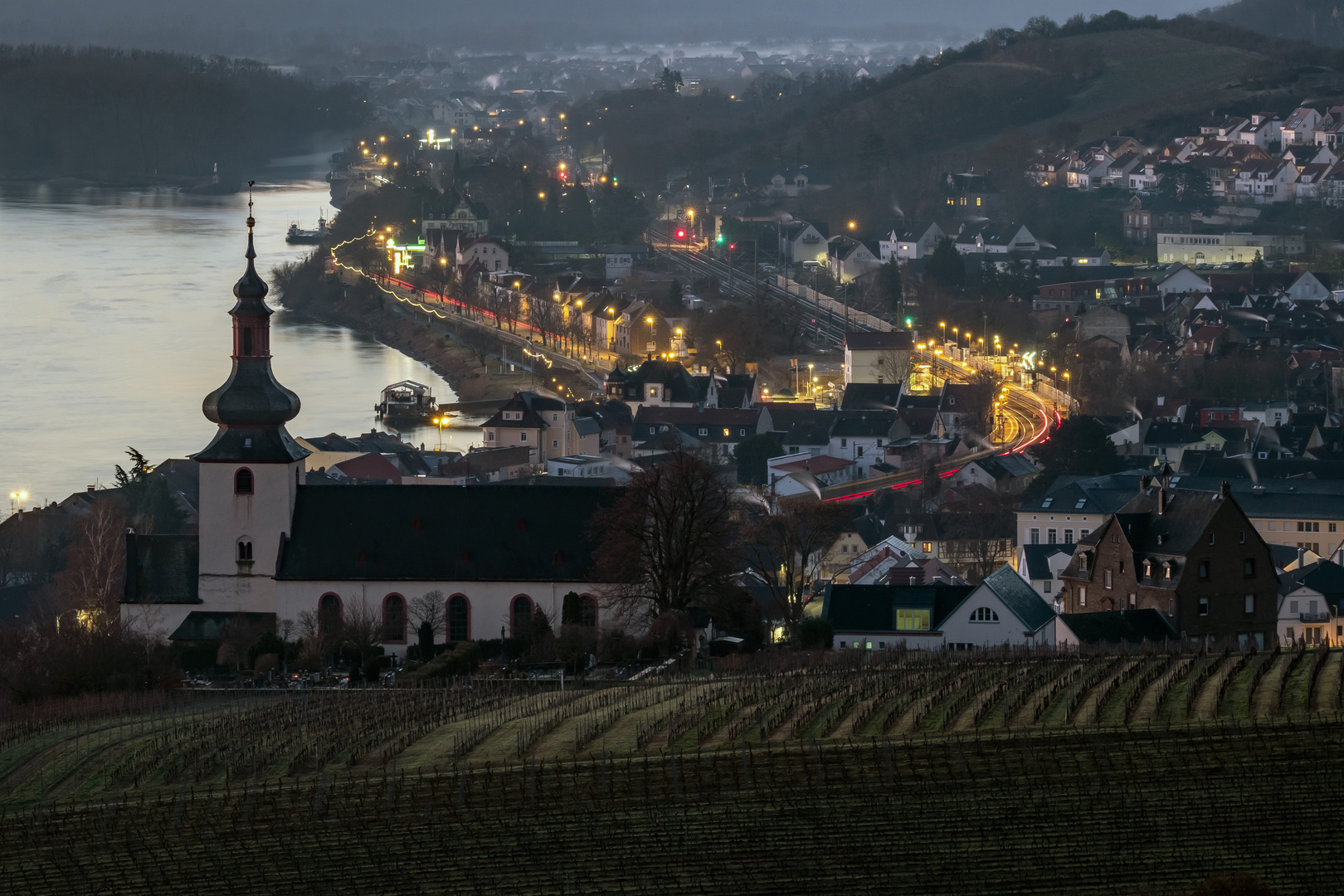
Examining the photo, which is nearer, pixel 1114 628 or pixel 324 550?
pixel 1114 628

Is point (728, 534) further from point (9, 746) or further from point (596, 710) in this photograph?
point (9, 746)

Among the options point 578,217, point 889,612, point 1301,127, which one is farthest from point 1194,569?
point 1301,127

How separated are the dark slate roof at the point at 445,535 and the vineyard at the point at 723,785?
9.71 ft

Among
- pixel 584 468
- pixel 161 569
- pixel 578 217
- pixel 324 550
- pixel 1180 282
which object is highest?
pixel 578 217

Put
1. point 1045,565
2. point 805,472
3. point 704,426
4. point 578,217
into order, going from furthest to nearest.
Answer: point 578,217
point 704,426
point 805,472
point 1045,565

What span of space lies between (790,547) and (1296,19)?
9381cm

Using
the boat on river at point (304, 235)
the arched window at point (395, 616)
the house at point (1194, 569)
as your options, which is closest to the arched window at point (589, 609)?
the arched window at point (395, 616)

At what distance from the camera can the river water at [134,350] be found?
42.0 meters

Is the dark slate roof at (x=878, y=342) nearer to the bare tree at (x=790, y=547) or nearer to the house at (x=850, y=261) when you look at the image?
the house at (x=850, y=261)

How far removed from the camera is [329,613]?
23.4 metres

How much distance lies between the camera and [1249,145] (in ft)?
243

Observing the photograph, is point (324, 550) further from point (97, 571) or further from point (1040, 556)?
point (1040, 556)

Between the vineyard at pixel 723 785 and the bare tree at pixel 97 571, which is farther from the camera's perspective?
the bare tree at pixel 97 571

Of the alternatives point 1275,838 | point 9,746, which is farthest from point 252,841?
point 1275,838
